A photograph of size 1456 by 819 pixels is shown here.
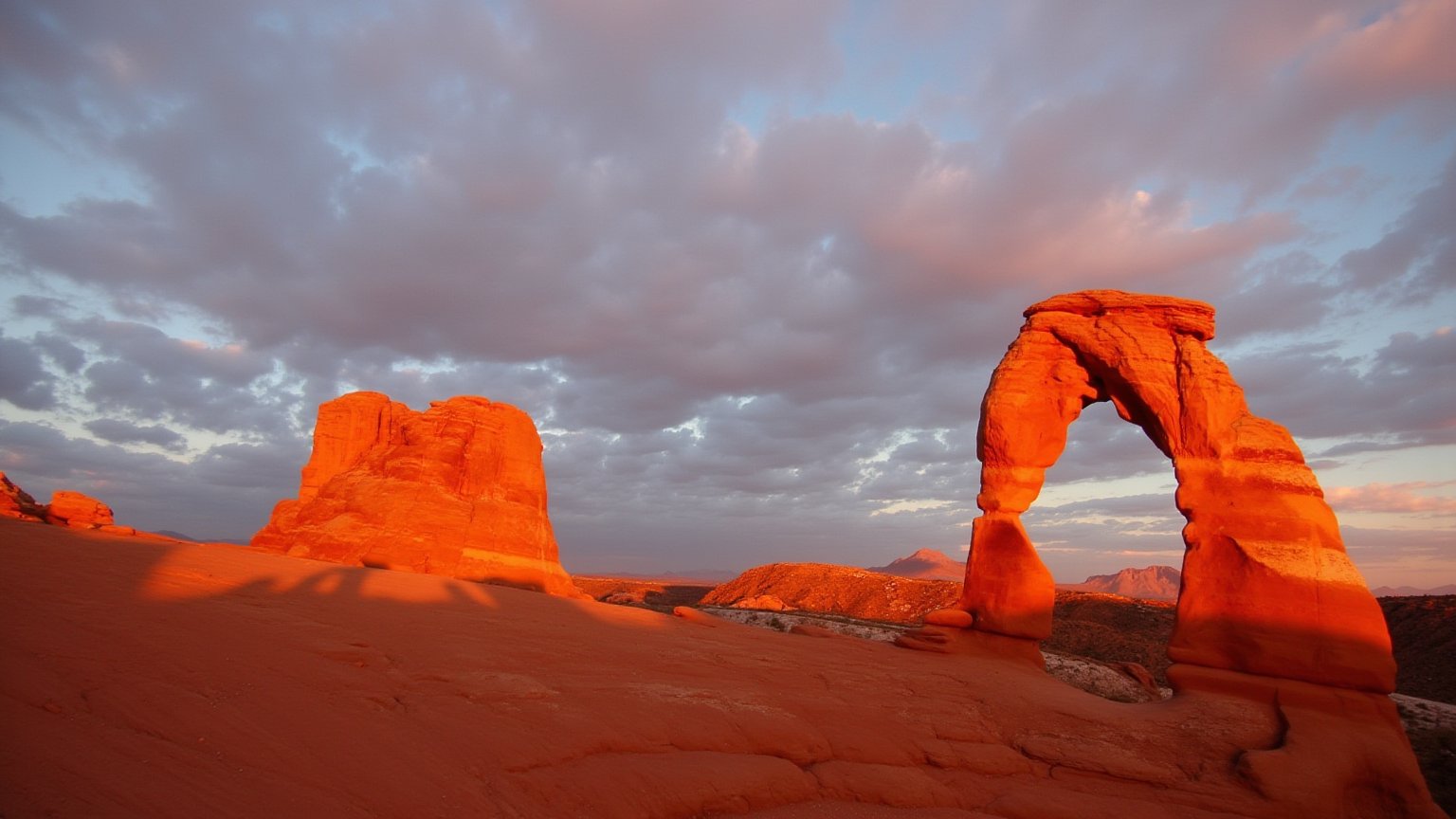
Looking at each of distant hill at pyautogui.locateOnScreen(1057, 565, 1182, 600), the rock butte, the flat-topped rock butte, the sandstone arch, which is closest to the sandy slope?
the flat-topped rock butte

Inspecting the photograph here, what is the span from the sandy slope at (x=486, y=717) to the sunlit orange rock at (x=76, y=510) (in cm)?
2015

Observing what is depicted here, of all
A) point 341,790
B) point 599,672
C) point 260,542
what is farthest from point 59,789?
point 260,542

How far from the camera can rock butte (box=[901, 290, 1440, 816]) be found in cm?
991

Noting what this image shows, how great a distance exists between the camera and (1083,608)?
43.1m

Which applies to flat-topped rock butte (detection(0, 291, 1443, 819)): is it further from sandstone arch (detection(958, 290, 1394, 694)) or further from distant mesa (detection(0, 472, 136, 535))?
distant mesa (detection(0, 472, 136, 535))

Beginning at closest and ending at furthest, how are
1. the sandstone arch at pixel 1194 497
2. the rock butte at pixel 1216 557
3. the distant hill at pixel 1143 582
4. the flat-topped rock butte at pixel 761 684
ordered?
1. the flat-topped rock butte at pixel 761 684
2. the rock butte at pixel 1216 557
3. the sandstone arch at pixel 1194 497
4. the distant hill at pixel 1143 582

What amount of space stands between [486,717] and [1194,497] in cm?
1251

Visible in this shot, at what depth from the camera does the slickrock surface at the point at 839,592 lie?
44031 mm

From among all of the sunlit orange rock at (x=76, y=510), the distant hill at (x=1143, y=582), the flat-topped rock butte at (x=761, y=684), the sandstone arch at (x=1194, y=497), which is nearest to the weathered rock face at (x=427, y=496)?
the sunlit orange rock at (x=76, y=510)

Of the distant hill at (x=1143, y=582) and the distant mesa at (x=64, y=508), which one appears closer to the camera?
the distant mesa at (x=64, y=508)

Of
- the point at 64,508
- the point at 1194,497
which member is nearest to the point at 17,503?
the point at 64,508

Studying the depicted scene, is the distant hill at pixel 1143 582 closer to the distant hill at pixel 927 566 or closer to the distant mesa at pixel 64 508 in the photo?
the distant hill at pixel 927 566

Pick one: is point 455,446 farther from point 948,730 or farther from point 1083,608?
point 1083,608

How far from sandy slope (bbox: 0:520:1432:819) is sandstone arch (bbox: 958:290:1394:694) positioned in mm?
1495
